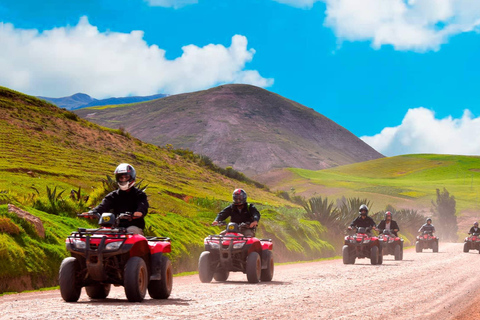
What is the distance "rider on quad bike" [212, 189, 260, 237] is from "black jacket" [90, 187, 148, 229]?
17.2 ft

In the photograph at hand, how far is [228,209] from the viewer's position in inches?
680

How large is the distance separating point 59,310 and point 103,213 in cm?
223

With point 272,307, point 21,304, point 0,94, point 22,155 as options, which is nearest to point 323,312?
point 272,307

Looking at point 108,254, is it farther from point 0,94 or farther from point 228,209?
point 0,94

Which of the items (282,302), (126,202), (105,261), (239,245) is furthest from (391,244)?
(105,261)

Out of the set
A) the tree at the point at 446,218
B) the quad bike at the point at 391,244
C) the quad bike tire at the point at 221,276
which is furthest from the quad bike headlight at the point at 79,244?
the tree at the point at 446,218

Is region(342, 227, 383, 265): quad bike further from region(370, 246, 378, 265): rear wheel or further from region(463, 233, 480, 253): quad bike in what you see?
region(463, 233, 480, 253): quad bike

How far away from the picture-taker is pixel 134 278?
A: 34.6 ft

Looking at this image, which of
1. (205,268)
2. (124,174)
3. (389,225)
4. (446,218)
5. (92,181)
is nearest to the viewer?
(124,174)

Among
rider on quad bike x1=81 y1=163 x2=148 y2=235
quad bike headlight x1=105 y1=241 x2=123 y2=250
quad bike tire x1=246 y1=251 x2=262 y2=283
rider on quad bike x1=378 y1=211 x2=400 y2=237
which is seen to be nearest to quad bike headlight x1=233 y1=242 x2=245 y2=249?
quad bike tire x1=246 y1=251 x2=262 y2=283

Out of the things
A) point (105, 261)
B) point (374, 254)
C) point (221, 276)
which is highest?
point (105, 261)

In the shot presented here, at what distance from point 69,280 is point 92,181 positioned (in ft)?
89.2

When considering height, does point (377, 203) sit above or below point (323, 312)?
above

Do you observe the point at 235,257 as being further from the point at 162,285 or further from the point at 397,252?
the point at 397,252
